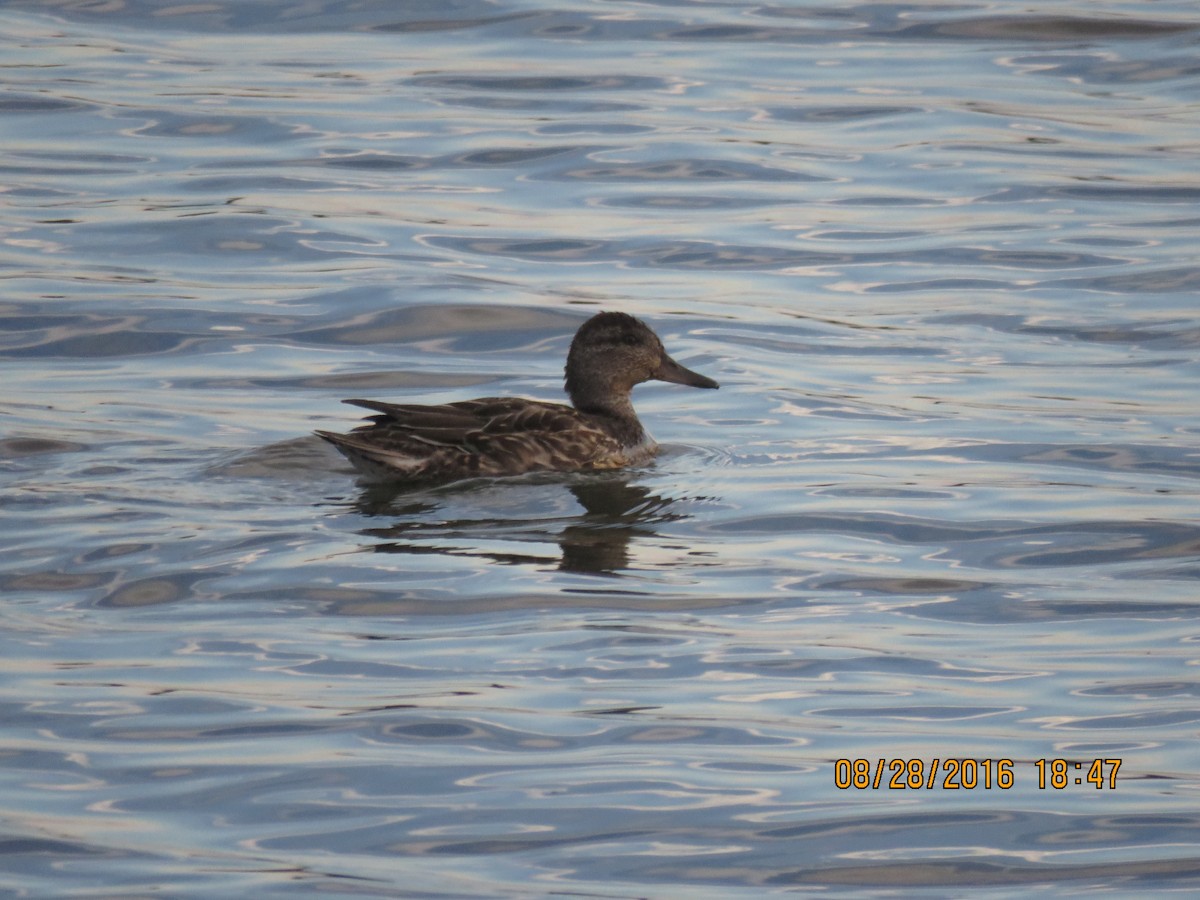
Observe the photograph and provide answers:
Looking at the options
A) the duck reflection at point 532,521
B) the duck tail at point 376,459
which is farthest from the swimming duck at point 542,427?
the duck reflection at point 532,521

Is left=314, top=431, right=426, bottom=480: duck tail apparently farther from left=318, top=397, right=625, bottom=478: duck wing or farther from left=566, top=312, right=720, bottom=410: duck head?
left=566, top=312, right=720, bottom=410: duck head

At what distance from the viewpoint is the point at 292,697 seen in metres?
7.73

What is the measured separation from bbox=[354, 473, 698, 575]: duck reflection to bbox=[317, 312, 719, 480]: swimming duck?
0.42 ft

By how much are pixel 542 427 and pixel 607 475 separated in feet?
1.43

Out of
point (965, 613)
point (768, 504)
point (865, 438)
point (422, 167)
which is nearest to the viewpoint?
point (965, 613)

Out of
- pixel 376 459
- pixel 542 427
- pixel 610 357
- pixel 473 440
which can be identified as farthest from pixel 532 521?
pixel 610 357

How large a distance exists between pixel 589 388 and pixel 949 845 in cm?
604

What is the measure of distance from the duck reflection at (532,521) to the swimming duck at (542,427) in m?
0.13

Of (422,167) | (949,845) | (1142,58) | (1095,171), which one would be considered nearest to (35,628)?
(949,845)

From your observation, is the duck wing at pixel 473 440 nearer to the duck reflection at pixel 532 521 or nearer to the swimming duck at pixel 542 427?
the swimming duck at pixel 542 427

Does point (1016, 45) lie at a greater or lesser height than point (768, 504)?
greater

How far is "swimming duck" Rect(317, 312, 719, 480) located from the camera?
11.3 meters

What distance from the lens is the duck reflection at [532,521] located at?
9.88 metres

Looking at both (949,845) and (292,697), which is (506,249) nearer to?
(292,697)
